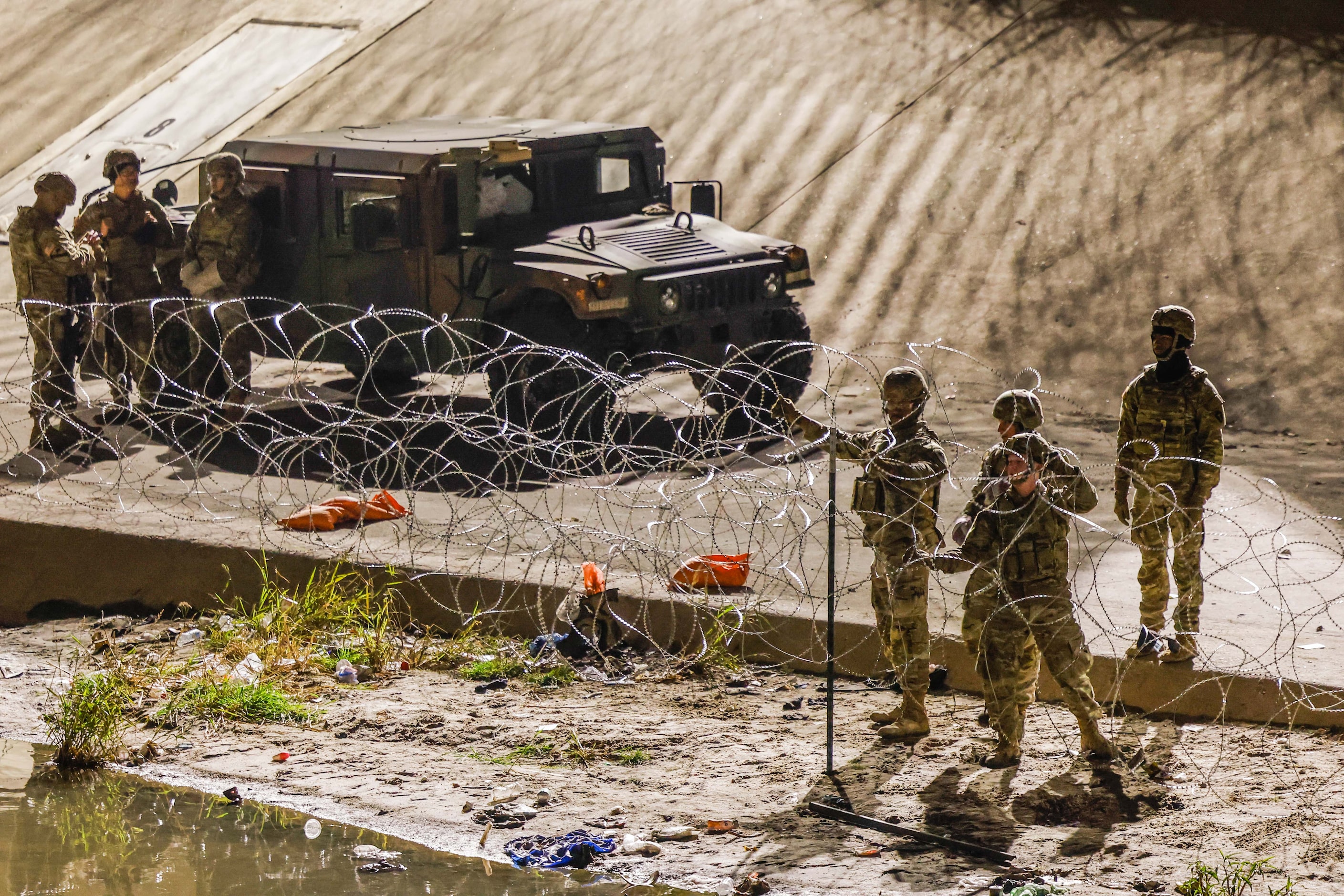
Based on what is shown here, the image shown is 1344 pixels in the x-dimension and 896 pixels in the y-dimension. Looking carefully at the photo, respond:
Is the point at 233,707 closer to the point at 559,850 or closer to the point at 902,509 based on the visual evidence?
the point at 559,850

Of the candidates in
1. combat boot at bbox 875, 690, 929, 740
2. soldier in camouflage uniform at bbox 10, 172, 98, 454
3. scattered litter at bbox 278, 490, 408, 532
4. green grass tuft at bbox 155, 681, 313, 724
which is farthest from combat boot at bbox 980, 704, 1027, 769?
soldier in camouflage uniform at bbox 10, 172, 98, 454

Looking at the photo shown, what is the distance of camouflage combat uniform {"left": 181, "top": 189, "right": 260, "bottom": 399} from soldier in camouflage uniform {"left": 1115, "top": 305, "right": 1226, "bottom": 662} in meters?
5.45

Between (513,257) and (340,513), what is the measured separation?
7.95 ft

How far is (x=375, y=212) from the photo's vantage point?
9.79 m

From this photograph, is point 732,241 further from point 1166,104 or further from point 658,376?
point 1166,104

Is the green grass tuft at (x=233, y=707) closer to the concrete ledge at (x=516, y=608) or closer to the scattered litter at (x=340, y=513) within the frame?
the concrete ledge at (x=516, y=608)

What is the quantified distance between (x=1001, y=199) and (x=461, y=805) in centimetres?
922

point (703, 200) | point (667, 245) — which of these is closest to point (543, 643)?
point (667, 245)

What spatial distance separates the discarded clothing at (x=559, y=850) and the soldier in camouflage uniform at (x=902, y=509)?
1.19 m

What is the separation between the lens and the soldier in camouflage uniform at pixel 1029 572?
198 inches

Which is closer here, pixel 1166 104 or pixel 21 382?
pixel 21 382

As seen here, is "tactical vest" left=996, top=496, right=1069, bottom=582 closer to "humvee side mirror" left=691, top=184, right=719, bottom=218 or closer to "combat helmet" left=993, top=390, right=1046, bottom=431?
"combat helmet" left=993, top=390, right=1046, bottom=431

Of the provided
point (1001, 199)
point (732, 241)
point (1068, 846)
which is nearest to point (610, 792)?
point (1068, 846)

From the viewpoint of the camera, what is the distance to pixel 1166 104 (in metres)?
13.4
